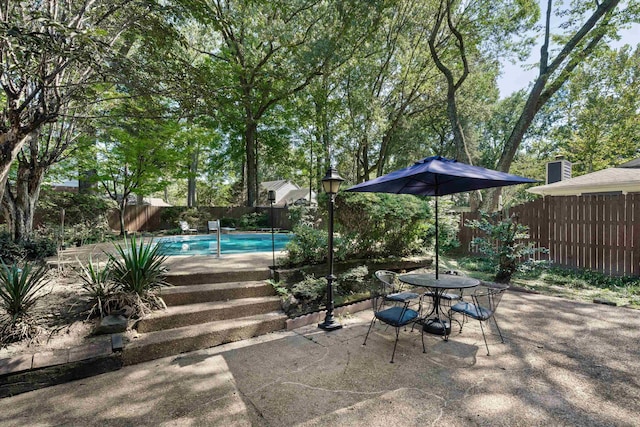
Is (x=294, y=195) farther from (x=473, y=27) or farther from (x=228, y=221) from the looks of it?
(x=473, y=27)

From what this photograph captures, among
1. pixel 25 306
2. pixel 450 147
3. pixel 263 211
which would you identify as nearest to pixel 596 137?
pixel 450 147

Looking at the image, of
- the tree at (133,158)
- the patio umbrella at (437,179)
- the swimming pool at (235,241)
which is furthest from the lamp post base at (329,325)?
the tree at (133,158)

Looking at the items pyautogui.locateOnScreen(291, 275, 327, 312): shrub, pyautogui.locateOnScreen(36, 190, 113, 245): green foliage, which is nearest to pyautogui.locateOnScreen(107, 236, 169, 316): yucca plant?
pyautogui.locateOnScreen(291, 275, 327, 312): shrub

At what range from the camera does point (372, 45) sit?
1277cm

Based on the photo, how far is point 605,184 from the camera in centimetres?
841

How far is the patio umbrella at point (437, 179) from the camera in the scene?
354 cm

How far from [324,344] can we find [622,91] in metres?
19.7

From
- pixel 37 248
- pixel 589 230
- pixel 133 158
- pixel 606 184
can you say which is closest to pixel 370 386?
pixel 589 230

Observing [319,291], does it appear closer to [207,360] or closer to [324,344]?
[324,344]

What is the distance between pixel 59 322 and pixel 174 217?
39.6 feet

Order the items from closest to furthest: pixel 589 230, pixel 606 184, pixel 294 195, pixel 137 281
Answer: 1. pixel 137 281
2. pixel 589 230
3. pixel 606 184
4. pixel 294 195

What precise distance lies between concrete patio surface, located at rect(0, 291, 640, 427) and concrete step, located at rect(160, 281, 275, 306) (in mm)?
843

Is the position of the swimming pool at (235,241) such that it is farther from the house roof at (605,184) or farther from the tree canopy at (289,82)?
the house roof at (605,184)

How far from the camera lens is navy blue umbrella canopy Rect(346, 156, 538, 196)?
3539mm
